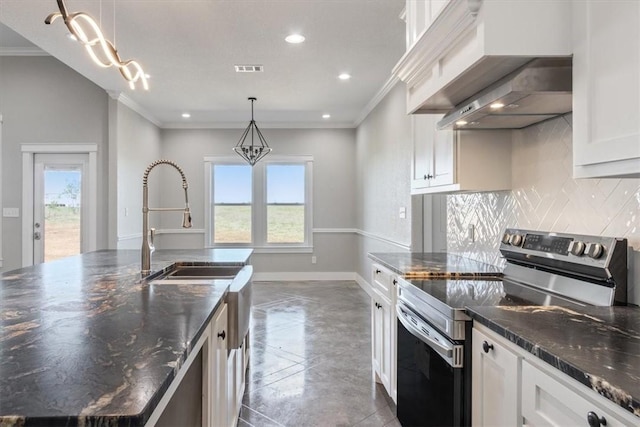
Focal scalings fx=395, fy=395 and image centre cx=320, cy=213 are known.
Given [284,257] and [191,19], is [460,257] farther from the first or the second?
[284,257]

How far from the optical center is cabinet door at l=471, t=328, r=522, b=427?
46.6 inches

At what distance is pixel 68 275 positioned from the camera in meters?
2.04

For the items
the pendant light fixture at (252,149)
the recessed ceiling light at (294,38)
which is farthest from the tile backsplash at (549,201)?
the pendant light fixture at (252,149)

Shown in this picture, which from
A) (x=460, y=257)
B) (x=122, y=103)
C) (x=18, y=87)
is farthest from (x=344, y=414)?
(x=18, y=87)

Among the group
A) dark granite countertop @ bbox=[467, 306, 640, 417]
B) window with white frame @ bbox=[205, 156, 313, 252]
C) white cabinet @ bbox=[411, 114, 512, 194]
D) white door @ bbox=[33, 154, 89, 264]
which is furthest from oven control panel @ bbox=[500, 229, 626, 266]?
white door @ bbox=[33, 154, 89, 264]

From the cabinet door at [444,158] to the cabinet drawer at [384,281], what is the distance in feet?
2.07

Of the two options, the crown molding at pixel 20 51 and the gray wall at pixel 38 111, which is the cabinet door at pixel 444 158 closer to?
the gray wall at pixel 38 111

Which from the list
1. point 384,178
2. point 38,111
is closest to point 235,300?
point 384,178

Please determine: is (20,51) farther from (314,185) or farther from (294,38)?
(314,185)

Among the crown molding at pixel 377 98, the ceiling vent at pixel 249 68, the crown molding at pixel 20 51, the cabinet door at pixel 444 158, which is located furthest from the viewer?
the crown molding at pixel 20 51

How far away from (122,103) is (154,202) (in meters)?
1.78

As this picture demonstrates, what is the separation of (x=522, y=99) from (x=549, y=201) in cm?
61

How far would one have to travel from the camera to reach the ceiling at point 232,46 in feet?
9.27

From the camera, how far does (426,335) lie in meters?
1.68
